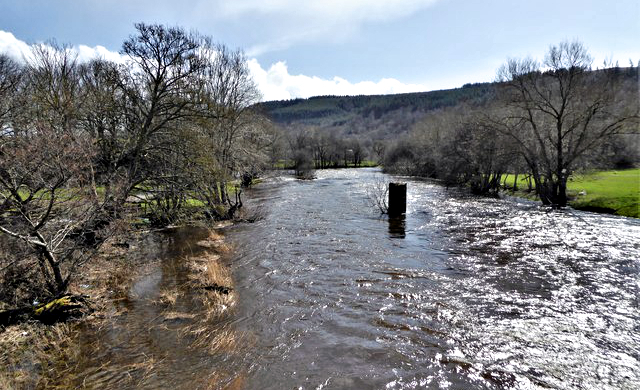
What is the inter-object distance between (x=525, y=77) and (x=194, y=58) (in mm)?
26028

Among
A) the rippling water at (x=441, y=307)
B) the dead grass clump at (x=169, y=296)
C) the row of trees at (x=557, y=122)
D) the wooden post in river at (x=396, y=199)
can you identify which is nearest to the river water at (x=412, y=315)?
the rippling water at (x=441, y=307)

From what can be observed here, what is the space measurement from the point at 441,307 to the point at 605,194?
2628 centimetres

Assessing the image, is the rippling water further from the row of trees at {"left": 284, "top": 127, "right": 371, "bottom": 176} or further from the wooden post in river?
the row of trees at {"left": 284, "top": 127, "right": 371, "bottom": 176}

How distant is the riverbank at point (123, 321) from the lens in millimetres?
6496

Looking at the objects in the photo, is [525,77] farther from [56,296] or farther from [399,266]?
[56,296]

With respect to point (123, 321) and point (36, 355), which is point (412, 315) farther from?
point (36, 355)

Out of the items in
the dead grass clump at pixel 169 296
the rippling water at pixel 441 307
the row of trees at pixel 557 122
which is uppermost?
the row of trees at pixel 557 122

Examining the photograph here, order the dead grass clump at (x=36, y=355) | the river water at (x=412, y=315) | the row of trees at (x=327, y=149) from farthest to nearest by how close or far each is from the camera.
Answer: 1. the row of trees at (x=327, y=149)
2. the river water at (x=412, y=315)
3. the dead grass clump at (x=36, y=355)

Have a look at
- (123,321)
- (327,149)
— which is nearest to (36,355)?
(123,321)

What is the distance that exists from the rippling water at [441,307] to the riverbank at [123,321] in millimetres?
957

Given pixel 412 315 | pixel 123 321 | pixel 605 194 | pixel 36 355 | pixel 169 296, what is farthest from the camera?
pixel 605 194

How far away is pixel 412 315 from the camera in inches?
350

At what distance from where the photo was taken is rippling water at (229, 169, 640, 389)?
6570 mm

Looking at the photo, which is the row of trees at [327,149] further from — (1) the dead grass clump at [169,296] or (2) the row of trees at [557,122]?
(1) the dead grass clump at [169,296]
